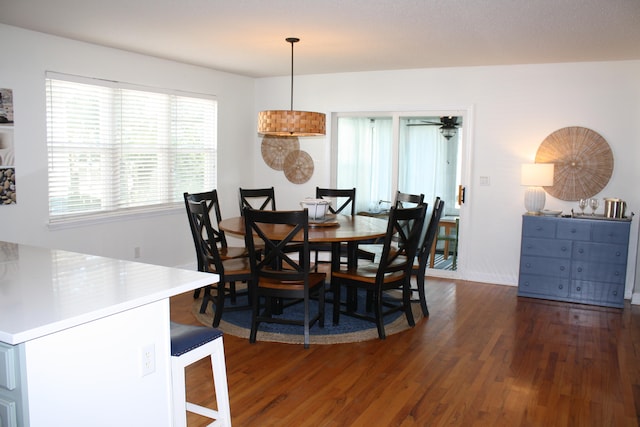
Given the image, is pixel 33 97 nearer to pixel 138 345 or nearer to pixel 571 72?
pixel 138 345

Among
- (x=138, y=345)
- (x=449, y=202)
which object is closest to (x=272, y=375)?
(x=138, y=345)

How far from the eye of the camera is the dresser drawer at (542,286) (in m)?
5.25

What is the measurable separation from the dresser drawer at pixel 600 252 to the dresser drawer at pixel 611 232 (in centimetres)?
5

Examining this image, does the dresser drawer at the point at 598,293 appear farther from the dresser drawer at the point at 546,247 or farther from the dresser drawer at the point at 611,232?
the dresser drawer at the point at 611,232

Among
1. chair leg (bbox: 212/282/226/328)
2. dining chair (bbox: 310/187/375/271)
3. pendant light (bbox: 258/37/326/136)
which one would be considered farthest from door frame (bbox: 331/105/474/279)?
chair leg (bbox: 212/282/226/328)

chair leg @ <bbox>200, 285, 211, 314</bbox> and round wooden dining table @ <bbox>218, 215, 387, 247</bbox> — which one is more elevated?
round wooden dining table @ <bbox>218, 215, 387, 247</bbox>

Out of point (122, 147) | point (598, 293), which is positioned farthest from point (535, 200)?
point (122, 147)

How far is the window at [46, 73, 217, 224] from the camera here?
4738 mm

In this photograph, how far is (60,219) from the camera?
15.6 ft

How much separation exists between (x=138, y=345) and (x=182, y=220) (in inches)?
165

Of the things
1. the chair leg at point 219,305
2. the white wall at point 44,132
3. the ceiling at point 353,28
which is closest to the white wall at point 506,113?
the ceiling at point 353,28

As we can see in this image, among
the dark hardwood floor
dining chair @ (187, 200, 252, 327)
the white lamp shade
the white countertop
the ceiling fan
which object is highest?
the ceiling fan

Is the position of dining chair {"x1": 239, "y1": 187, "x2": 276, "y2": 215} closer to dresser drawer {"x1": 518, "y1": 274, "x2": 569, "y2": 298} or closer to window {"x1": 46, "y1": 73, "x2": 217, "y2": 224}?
window {"x1": 46, "y1": 73, "x2": 217, "y2": 224}

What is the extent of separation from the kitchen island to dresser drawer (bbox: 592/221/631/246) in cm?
418
